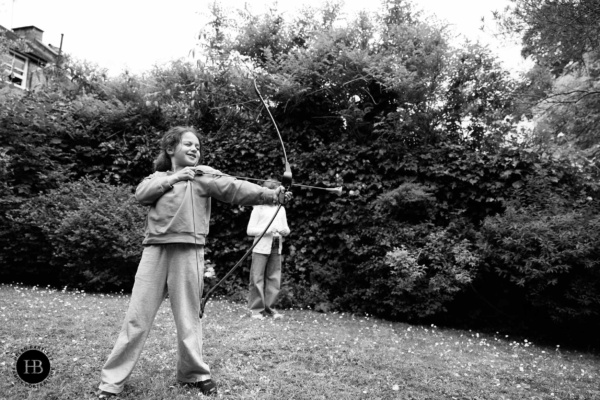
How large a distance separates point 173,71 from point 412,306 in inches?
263

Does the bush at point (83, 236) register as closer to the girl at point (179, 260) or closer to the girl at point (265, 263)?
the girl at point (265, 263)

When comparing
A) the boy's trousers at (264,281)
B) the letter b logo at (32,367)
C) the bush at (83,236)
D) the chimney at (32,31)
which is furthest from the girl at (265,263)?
the chimney at (32,31)

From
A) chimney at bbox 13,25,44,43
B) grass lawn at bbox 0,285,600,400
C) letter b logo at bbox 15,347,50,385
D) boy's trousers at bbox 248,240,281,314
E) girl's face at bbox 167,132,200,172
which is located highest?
chimney at bbox 13,25,44,43

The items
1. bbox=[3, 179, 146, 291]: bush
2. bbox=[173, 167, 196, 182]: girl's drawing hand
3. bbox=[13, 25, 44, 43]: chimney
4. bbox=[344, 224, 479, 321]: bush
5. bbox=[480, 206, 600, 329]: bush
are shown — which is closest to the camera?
bbox=[173, 167, 196, 182]: girl's drawing hand

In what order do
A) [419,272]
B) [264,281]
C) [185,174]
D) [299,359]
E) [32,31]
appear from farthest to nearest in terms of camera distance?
[32,31]
[264,281]
[419,272]
[299,359]
[185,174]

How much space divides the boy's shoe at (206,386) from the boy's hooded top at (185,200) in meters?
0.93

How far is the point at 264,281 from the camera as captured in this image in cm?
603

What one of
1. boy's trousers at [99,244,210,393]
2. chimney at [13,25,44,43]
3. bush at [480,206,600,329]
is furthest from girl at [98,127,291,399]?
chimney at [13,25,44,43]

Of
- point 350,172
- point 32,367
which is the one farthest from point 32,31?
point 32,367

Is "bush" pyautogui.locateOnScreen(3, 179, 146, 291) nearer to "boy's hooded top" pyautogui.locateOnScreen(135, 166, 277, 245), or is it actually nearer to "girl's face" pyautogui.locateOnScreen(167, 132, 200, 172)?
"girl's face" pyautogui.locateOnScreen(167, 132, 200, 172)

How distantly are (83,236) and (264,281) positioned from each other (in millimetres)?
2945

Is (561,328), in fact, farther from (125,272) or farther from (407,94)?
(125,272)

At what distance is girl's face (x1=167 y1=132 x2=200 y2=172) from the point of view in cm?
300

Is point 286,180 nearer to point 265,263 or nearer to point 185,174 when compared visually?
point 185,174
